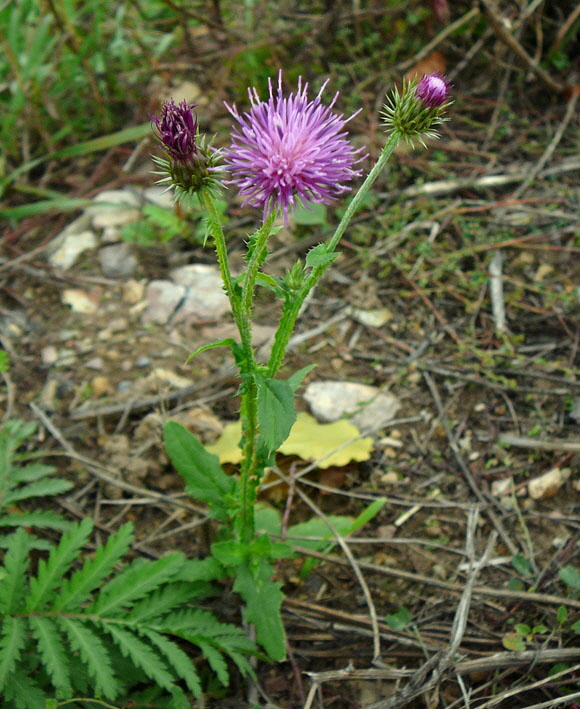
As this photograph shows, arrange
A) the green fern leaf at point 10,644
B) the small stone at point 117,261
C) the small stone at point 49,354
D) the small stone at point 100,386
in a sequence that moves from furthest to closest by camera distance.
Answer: the small stone at point 117,261 < the small stone at point 49,354 < the small stone at point 100,386 < the green fern leaf at point 10,644

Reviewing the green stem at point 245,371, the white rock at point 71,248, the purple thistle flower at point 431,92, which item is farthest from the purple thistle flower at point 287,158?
the white rock at point 71,248

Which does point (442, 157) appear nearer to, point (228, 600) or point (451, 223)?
point (451, 223)

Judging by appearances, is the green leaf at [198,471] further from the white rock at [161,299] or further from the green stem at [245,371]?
the white rock at [161,299]

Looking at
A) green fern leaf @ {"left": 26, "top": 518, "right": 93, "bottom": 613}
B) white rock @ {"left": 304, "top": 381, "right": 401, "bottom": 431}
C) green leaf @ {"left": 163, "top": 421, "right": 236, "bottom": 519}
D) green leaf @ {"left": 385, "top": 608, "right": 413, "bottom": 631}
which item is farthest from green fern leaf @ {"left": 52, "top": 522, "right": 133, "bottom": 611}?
white rock @ {"left": 304, "top": 381, "right": 401, "bottom": 431}

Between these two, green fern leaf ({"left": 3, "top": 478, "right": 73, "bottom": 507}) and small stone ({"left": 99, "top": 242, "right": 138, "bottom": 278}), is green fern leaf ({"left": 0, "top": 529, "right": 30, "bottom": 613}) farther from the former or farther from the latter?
small stone ({"left": 99, "top": 242, "right": 138, "bottom": 278})

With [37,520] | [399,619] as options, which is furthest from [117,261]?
[399,619]
